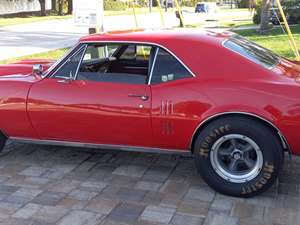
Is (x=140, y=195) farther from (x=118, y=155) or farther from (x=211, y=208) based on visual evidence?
(x=118, y=155)

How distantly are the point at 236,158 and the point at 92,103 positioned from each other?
1.41 metres

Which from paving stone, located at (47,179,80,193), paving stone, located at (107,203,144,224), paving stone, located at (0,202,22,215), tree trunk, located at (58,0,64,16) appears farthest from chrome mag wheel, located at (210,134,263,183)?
tree trunk, located at (58,0,64,16)

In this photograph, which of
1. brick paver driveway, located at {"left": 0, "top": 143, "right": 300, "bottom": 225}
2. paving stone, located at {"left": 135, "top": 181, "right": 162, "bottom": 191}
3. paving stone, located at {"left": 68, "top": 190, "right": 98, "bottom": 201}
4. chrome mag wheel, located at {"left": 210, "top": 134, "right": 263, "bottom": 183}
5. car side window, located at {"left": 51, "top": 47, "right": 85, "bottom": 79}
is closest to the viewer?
brick paver driveway, located at {"left": 0, "top": 143, "right": 300, "bottom": 225}

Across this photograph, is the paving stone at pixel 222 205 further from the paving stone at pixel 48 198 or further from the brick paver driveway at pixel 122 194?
the paving stone at pixel 48 198

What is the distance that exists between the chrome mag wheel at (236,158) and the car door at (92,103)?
0.64 metres

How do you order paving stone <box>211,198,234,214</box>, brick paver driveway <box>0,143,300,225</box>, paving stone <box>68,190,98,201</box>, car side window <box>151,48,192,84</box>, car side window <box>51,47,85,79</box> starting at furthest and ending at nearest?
car side window <box>51,47,85,79</box> < car side window <box>151,48,192,84</box> < paving stone <box>68,190,98,201</box> < paving stone <box>211,198,234,214</box> < brick paver driveway <box>0,143,300,225</box>

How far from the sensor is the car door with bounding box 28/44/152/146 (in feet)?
14.5

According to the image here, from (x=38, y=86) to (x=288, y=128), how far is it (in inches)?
94.2

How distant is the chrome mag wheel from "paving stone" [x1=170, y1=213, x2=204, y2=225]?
1.85 feet

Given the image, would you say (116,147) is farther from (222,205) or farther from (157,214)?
(222,205)

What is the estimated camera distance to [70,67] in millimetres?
4766

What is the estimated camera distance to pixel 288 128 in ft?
13.0

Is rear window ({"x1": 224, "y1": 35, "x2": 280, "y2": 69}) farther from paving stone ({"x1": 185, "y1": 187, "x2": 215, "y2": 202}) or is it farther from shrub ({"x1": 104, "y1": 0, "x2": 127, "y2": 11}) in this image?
shrub ({"x1": 104, "y1": 0, "x2": 127, "y2": 11})

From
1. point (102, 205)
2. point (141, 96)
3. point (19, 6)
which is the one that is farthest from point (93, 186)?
point (19, 6)
